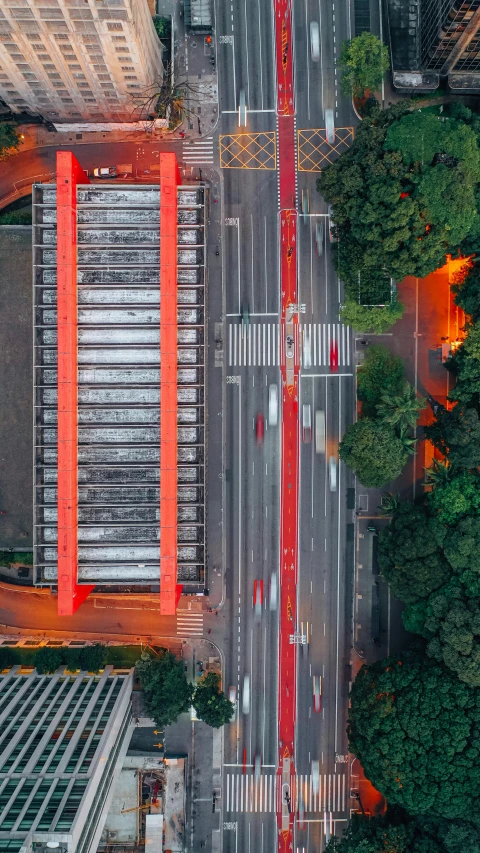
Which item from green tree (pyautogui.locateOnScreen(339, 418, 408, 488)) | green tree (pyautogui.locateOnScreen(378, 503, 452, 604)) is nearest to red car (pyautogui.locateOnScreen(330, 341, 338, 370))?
green tree (pyautogui.locateOnScreen(339, 418, 408, 488))

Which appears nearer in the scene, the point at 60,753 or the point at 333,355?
the point at 60,753

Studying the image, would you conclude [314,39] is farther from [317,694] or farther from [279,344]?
[317,694]

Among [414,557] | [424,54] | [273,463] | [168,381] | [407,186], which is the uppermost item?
[424,54]

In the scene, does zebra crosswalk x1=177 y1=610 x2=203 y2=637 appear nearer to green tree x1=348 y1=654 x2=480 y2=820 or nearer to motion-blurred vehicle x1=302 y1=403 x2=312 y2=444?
green tree x1=348 y1=654 x2=480 y2=820

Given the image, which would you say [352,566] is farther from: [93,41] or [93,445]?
[93,41]

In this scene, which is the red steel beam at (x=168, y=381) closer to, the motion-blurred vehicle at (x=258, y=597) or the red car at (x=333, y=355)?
the motion-blurred vehicle at (x=258, y=597)

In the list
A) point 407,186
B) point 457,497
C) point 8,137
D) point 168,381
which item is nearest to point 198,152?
point 8,137

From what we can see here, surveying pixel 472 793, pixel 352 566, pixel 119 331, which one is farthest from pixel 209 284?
pixel 472 793
